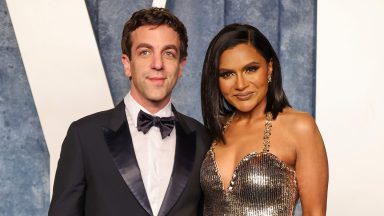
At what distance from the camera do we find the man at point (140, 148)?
2.12 metres

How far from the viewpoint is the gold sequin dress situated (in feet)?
7.45

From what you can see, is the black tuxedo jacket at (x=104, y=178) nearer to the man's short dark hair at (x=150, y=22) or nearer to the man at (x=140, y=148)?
the man at (x=140, y=148)

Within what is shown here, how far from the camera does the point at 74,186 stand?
6.95 feet

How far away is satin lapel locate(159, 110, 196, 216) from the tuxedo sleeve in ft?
0.97

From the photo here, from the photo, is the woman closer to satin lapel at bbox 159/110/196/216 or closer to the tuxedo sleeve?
satin lapel at bbox 159/110/196/216

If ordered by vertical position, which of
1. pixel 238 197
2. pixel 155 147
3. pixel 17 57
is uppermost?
pixel 17 57

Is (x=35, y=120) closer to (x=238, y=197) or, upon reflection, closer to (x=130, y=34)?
(x=130, y=34)

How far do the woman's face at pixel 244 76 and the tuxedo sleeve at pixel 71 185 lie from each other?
614 millimetres

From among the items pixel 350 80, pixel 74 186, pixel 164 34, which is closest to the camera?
pixel 74 186

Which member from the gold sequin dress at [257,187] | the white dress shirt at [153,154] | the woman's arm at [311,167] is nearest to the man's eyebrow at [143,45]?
the white dress shirt at [153,154]

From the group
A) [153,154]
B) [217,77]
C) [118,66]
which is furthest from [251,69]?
[118,66]

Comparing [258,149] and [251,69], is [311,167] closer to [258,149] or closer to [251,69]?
[258,149]

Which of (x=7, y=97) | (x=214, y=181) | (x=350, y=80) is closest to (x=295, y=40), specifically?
(x=350, y=80)

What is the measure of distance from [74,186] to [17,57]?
4.55ft
